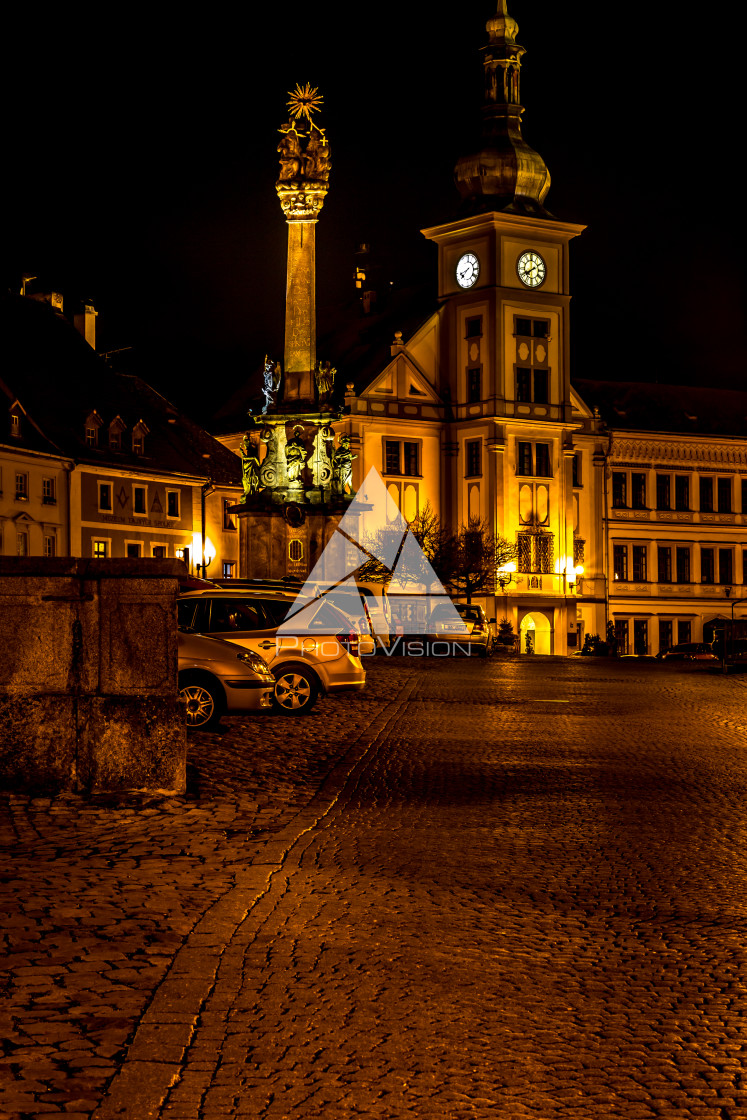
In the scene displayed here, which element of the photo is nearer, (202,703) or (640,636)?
(202,703)

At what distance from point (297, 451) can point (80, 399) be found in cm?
2250

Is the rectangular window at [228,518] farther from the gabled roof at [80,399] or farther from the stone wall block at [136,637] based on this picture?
the stone wall block at [136,637]

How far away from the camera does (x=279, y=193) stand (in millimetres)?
47562

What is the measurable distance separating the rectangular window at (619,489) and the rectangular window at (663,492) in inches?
84.4

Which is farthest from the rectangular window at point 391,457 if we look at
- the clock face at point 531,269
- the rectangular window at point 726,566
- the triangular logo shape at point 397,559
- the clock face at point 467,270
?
the rectangular window at point 726,566

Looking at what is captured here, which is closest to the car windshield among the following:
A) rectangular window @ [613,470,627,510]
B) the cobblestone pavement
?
rectangular window @ [613,470,627,510]

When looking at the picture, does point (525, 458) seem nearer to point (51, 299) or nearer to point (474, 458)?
point (474, 458)

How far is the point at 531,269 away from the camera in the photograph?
74375 mm

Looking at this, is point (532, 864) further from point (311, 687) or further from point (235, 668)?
point (311, 687)

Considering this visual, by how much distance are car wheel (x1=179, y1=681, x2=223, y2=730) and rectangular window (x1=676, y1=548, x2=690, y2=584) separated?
221ft

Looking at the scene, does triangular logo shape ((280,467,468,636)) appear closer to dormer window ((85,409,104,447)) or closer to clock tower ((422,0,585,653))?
clock tower ((422,0,585,653))

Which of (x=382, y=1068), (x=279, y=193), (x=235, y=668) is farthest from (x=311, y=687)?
(x=279, y=193)

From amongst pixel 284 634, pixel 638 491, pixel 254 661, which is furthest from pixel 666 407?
pixel 254 661
